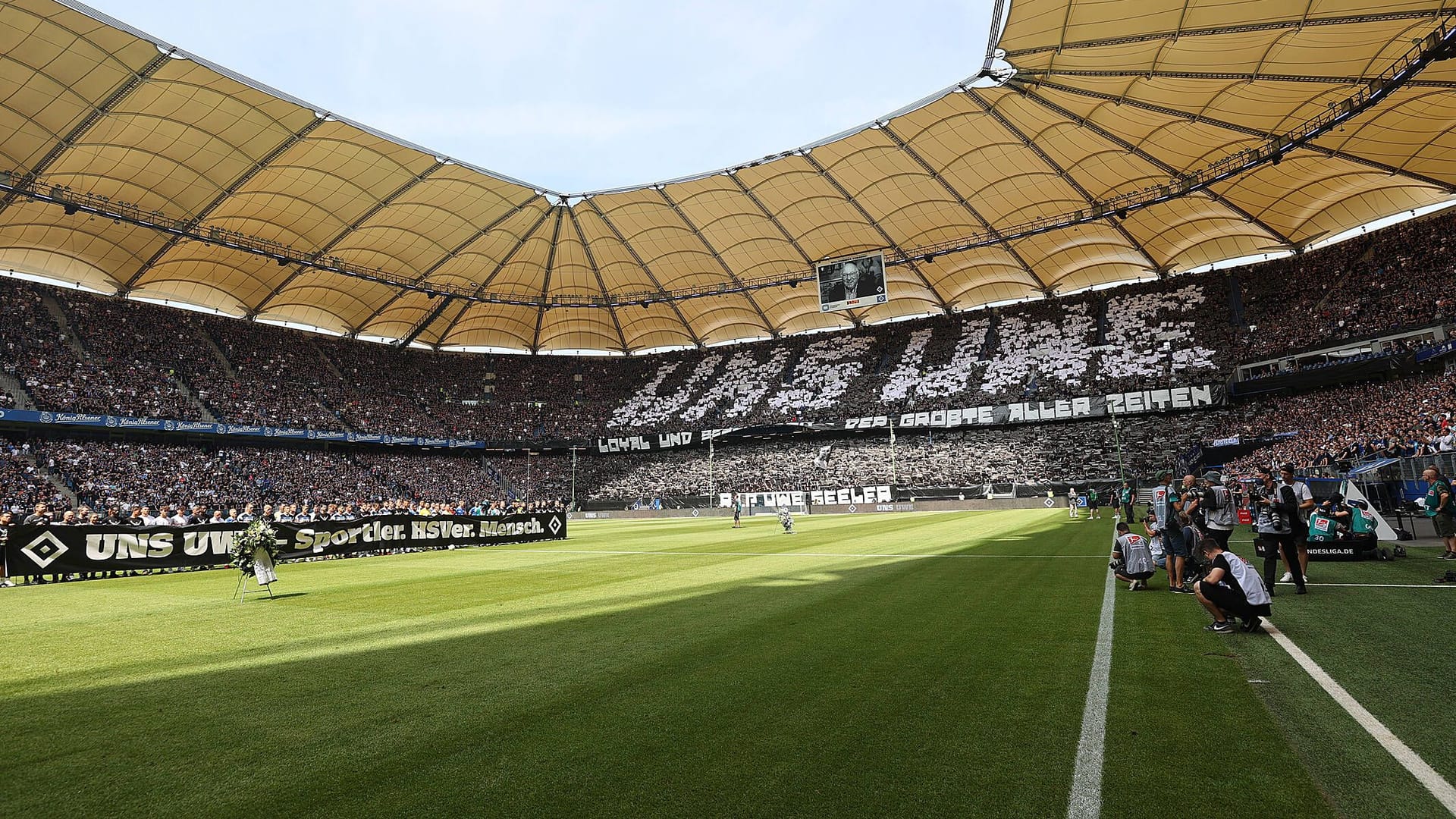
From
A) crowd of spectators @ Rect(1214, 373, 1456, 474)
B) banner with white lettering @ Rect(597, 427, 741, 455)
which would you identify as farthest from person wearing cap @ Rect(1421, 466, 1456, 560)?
banner with white lettering @ Rect(597, 427, 741, 455)

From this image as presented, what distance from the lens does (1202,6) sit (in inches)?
972

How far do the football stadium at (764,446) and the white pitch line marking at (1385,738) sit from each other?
0.17ft

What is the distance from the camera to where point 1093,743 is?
4531mm

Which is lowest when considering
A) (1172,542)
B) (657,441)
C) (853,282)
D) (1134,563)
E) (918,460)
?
(1134,563)

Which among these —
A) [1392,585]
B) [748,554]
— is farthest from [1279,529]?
[748,554]

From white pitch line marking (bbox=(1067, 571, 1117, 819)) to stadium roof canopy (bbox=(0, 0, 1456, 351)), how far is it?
26.0 meters

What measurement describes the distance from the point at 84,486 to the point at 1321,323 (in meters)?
73.1

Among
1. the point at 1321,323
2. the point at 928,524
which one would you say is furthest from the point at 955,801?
the point at 1321,323

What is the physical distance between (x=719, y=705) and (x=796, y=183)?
1535 inches

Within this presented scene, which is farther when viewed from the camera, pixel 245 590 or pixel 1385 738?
pixel 245 590

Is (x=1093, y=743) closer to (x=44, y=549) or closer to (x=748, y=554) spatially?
(x=748, y=554)

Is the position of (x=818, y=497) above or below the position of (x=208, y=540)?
above

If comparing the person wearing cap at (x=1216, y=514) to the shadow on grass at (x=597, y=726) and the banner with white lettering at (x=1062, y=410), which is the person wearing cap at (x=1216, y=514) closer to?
the shadow on grass at (x=597, y=726)

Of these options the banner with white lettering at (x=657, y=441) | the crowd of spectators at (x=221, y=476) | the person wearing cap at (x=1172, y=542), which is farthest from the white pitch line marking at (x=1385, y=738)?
the banner with white lettering at (x=657, y=441)
